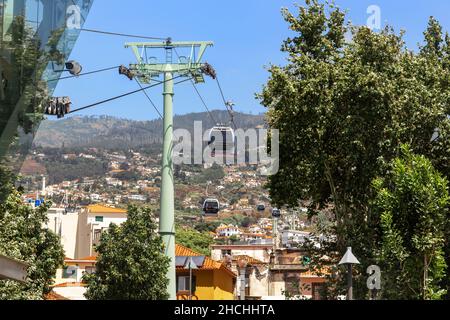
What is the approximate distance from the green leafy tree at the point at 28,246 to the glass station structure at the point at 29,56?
17.5 feet

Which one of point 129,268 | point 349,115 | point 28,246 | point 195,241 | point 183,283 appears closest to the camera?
point 28,246

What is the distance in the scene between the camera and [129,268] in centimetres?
3625

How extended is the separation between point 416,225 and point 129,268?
15.4 meters

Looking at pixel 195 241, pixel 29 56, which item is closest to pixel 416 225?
pixel 29 56

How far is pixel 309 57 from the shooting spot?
32938 millimetres

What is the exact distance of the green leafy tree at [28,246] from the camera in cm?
2322

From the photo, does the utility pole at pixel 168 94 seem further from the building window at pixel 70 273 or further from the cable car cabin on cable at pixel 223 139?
the building window at pixel 70 273

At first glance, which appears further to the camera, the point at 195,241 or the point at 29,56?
the point at 195,241

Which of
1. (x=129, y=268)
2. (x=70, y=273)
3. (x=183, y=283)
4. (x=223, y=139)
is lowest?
(x=183, y=283)

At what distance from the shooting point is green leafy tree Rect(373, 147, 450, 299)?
24469 millimetres

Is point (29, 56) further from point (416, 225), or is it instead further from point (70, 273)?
point (70, 273)

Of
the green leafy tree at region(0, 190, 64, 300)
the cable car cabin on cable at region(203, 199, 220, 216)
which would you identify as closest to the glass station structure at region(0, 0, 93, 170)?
the green leafy tree at region(0, 190, 64, 300)

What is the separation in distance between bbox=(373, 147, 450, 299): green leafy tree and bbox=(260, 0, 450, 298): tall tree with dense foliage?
4.36 metres
